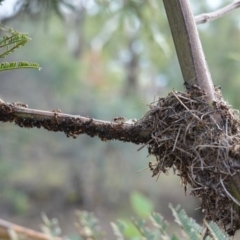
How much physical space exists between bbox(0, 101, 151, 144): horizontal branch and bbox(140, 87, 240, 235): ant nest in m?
0.02

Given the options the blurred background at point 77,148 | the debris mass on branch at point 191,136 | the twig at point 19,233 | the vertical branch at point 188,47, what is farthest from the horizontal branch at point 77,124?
the blurred background at point 77,148

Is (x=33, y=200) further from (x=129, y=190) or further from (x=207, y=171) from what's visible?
(x=207, y=171)

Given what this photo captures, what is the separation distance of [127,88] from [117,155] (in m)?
2.85

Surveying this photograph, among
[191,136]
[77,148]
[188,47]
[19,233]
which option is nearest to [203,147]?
[191,136]

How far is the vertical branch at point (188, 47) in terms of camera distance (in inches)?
26.7

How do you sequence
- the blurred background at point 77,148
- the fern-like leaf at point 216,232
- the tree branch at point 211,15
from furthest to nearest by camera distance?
the blurred background at point 77,148, the tree branch at point 211,15, the fern-like leaf at point 216,232

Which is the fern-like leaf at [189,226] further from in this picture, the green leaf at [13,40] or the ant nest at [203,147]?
the green leaf at [13,40]

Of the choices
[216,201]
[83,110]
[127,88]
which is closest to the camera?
[216,201]

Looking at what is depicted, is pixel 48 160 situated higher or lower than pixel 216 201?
higher

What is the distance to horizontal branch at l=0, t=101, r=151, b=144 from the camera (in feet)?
2.21

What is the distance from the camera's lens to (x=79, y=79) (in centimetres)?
609

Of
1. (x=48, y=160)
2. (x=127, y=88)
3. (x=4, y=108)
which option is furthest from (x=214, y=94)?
(x=127, y=88)

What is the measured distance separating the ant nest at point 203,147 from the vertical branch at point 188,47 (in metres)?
0.02

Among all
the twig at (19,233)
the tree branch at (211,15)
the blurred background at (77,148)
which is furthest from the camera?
the blurred background at (77,148)
